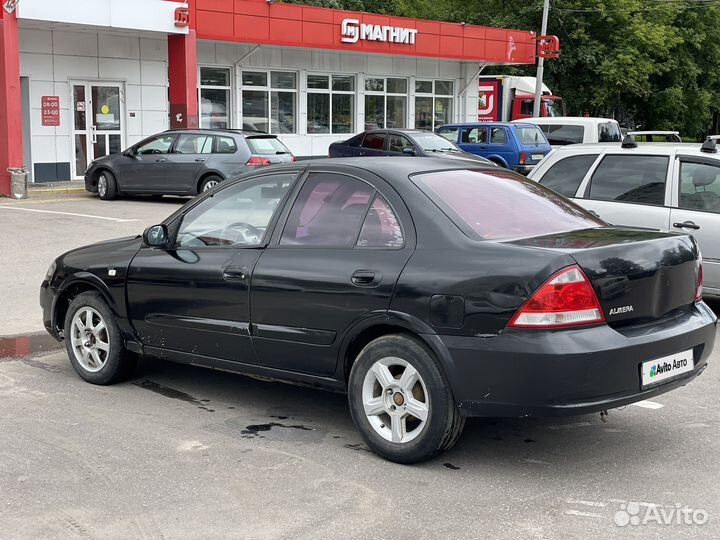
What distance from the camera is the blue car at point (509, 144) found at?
24.0 metres

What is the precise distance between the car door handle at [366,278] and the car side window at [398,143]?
55.7 ft

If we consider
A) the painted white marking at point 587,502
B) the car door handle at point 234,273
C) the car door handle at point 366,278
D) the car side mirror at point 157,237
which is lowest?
the painted white marking at point 587,502

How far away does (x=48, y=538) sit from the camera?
4016mm

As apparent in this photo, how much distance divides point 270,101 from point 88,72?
22.7 ft

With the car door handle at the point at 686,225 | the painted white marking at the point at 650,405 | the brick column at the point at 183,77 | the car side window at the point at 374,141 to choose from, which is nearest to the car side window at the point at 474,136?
the car side window at the point at 374,141

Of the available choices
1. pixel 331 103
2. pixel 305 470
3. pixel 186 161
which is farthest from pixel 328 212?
pixel 331 103

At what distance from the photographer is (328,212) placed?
5.41 m

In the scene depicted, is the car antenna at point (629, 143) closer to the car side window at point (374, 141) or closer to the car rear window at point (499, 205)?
the car rear window at point (499, 205)

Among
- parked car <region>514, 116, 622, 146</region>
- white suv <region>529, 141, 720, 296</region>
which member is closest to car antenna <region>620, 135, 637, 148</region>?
white suv <region>529, 141, 720, 296</region>

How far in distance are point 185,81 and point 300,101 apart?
264 inches

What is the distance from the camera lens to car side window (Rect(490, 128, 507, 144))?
2430cm

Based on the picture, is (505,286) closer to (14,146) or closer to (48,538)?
(48,538)

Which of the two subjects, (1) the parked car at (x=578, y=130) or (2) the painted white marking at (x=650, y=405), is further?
(1) the parked car at (x=578, y=130)

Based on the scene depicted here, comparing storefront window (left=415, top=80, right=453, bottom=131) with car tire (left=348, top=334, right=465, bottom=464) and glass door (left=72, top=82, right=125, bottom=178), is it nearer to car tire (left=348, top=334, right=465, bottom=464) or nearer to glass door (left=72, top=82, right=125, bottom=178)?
glass door (left=72, top=82, right=125, bottom=178)
